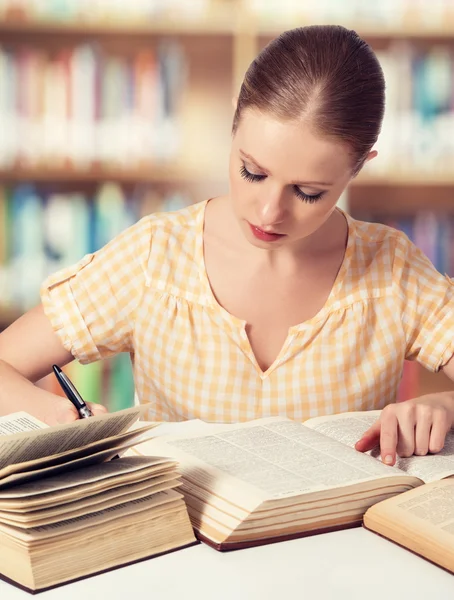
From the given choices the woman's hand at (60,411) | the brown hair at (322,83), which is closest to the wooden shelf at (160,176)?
the brown hair at (322,83)

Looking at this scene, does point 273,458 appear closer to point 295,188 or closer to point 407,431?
point 407,431

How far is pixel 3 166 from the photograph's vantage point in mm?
2674

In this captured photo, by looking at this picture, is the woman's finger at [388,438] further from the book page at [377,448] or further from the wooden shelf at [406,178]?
the wooden shelf at [406,178]

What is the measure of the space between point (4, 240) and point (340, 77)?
5.70 feet

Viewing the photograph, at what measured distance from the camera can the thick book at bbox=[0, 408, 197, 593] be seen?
0.77 m

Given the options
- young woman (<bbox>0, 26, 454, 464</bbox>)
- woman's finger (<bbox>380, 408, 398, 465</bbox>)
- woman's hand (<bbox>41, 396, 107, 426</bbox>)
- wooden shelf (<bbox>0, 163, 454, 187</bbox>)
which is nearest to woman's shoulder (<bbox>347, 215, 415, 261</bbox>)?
young woman (<bbox>0, 26, 454, 464</bbox>)

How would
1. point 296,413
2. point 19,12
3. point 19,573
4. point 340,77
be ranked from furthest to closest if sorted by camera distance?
point 19,12 → point 296,413 → point 340,77 → point 19,573

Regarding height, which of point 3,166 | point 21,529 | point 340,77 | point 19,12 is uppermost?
point 19,12

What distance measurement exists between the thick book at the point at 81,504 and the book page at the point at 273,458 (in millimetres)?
73

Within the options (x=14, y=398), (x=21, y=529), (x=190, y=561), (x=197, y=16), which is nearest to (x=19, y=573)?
(x=21, y=529)

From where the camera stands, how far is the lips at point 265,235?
124 cm

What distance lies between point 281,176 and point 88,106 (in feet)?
5.42

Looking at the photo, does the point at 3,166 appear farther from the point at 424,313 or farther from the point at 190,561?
the point at 190,561

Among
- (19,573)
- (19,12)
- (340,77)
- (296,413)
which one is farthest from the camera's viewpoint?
(19,12)
